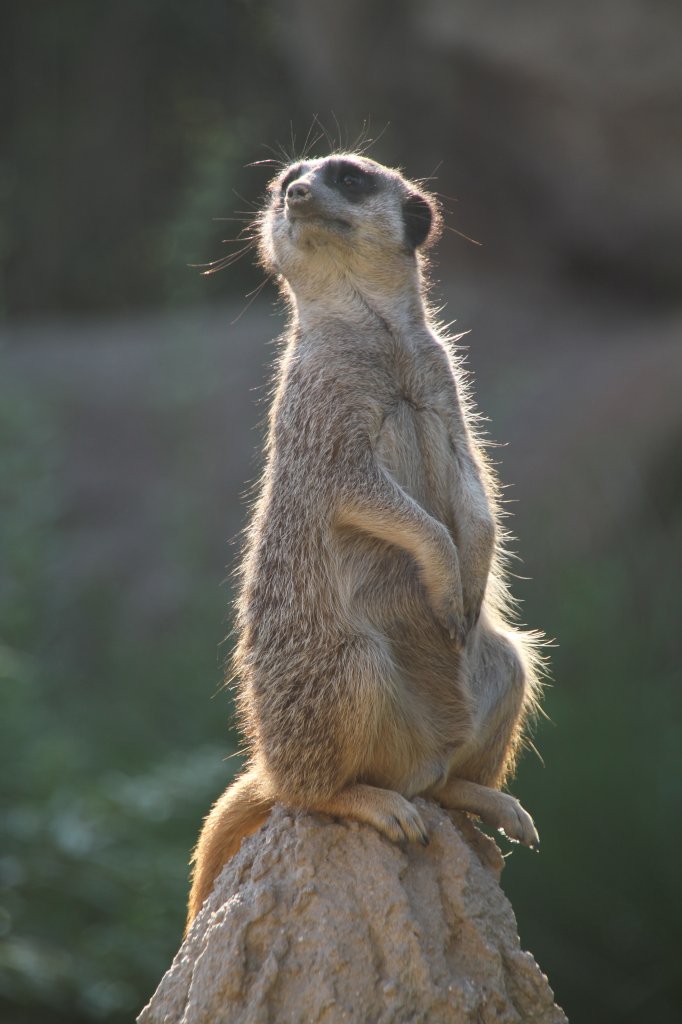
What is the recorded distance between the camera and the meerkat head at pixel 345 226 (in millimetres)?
3008

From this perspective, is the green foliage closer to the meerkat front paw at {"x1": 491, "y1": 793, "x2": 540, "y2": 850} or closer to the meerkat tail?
the meerkat tail

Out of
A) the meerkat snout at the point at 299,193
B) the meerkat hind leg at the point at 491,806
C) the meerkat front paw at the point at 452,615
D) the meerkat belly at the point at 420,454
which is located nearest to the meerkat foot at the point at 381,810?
the meerkat hind leg at the point at 491,806

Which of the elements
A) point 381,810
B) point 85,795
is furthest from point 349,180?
point 85,795

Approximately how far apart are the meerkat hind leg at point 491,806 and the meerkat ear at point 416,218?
49.6 inches

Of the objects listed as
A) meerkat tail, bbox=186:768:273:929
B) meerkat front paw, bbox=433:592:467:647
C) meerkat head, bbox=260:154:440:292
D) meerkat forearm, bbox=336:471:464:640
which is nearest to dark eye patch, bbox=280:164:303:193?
meerkat head, bbox=260:154:440:292

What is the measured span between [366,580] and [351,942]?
2.48 feet

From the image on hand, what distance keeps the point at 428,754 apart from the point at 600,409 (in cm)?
584

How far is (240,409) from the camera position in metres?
9.34

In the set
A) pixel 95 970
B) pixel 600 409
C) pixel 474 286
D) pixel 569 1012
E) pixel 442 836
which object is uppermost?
pixel 474 286

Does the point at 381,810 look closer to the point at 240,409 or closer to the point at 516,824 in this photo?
the point at 516,824

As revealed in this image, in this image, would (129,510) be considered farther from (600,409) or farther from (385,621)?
(385,621)

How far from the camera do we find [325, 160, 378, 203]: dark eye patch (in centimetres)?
307

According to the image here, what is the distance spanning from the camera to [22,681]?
A: 5.37 meters

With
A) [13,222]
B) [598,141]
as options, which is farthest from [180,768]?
[13,222]
